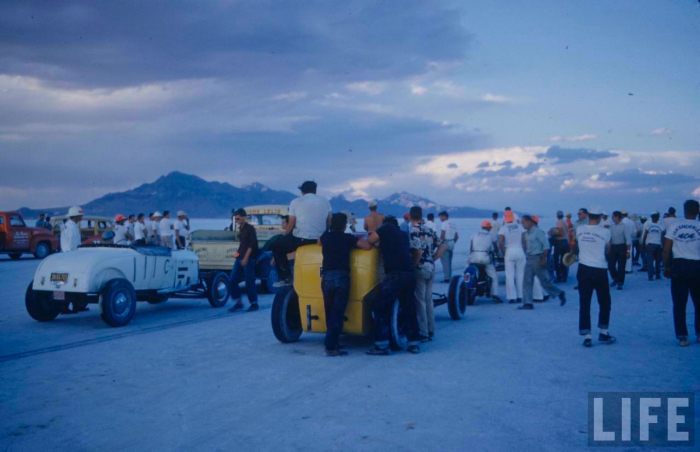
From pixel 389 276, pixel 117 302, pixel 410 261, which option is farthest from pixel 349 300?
pixel 117 302

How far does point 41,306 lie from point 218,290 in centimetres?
347

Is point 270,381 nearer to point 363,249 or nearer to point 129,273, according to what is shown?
point 363,249

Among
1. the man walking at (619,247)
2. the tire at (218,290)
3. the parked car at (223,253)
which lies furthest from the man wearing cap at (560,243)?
the tire at (218,290)

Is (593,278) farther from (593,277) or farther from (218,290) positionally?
(218,290)

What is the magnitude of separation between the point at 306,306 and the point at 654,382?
4.22 m

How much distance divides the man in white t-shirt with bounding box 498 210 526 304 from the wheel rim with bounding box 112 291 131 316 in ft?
24.9

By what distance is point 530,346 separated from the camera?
776 cm

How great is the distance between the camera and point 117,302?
9.44 m

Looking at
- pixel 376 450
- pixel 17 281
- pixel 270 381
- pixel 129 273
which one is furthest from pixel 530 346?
pixel 17 281

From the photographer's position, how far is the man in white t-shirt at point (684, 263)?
7.59m

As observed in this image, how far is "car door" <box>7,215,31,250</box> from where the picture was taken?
25.4 m

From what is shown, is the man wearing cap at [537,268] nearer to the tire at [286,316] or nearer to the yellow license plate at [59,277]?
the tire at [286,316]

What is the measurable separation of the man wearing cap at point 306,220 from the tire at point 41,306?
Answer: 15.2ft

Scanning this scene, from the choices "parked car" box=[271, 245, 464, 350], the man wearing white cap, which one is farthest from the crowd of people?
the man wearing white cap
